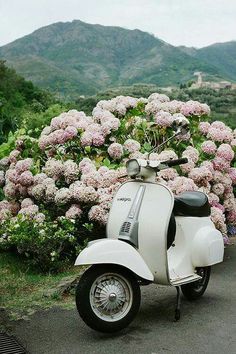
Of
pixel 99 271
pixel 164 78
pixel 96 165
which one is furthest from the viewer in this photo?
pixel 164 78

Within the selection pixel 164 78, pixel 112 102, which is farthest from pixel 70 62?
pixel 112 102

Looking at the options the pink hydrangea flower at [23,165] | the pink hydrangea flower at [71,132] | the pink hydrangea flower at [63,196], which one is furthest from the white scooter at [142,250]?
the pink hydrangea flower at [23,165]

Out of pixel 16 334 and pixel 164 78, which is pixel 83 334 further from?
pixel 164 78

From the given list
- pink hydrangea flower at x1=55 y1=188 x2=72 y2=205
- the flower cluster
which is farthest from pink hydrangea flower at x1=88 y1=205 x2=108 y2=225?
pink hydrangea flower at x1=55 y1=188 x2=72 y2=205

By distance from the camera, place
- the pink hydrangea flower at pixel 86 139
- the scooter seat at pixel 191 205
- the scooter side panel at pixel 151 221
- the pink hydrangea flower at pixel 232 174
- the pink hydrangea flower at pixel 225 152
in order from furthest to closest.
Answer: the pink hydrangea flower at pixel 232 174 < the pink hydrangea flower at pixel 225 152 < the pink hydrangea flower at pixel 86 139 < the scooter seat at pixel 191 205 < the scooter side panel at pixel 151 221

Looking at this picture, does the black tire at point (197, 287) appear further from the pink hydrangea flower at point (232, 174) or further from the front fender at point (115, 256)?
the pink hydrangea flower at point (232, 174)

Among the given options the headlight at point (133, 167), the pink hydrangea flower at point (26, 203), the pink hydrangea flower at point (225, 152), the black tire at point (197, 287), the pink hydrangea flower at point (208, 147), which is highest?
the headlight at point (133, 167)

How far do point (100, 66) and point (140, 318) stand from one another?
7693 inches

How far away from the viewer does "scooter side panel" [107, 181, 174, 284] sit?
13.8ft

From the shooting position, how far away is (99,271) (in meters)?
3.95

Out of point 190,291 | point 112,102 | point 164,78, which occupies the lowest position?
point 164,78

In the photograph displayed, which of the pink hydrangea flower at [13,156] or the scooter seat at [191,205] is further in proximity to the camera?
the pink hydrangea flower at [13,156]

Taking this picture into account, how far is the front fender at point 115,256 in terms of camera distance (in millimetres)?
3889

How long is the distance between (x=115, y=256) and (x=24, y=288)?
1700mm
